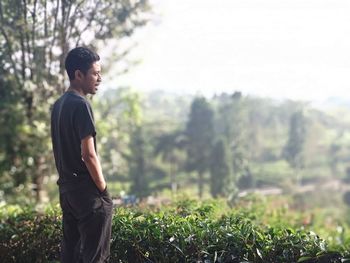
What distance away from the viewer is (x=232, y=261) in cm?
225

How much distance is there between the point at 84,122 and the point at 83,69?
28 cm

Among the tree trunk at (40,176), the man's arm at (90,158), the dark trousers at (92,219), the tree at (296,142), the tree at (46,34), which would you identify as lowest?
the tree at (296,142)

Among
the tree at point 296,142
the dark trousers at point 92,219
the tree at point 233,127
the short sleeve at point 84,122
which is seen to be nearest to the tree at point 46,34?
the short sleeve at point 84,122

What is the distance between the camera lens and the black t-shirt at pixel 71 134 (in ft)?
6.95

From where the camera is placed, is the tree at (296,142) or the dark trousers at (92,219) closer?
the dark trousers at (92,219)

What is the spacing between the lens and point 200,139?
110 feet

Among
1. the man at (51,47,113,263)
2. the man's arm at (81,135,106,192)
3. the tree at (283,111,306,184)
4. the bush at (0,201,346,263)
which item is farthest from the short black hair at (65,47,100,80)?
the tree at (283,111,306,184)

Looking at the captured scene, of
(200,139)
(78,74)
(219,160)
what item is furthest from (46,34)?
(200,139)

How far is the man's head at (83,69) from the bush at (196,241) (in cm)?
80

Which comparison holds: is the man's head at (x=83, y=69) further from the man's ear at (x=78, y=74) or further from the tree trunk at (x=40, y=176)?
the tree trunk at (x=40, y=176)

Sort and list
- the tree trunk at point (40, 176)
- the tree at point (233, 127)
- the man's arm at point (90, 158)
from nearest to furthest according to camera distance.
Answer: the man's arm at point (90, 158)
the tree trunk at point (40, 176)
the tree at point (233, 127)

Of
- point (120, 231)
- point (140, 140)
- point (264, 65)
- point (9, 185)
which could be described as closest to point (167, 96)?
point (140, 140)

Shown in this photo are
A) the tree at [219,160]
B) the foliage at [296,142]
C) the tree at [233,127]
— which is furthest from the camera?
the foliage at [296,142]

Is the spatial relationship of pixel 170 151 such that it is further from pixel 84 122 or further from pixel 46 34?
pixel 84 122
